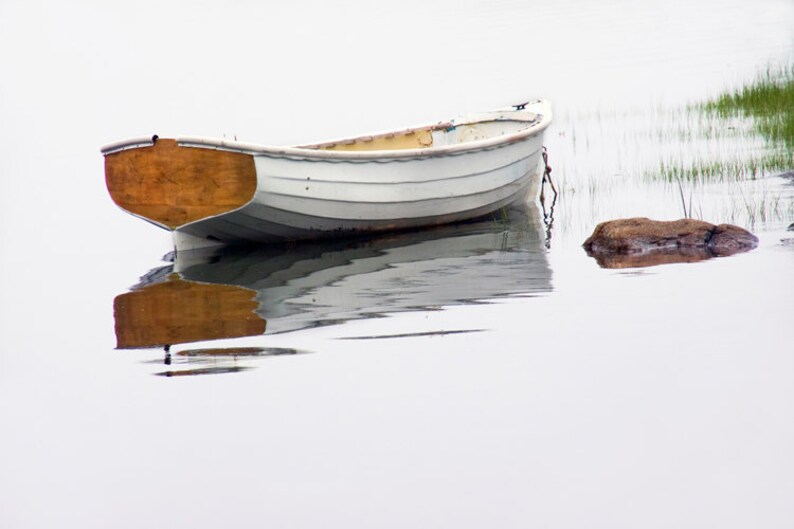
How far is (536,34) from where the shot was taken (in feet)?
170

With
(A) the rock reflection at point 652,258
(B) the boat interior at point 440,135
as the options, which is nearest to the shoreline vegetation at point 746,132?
(B) the boat interior at point 440,135

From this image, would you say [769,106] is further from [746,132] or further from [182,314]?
[182,314]

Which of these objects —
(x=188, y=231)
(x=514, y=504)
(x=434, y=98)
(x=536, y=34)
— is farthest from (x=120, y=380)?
(x=536, y=34)

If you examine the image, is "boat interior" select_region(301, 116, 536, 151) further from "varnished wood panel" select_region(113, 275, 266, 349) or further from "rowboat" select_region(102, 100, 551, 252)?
"varnished wood panel" select_region(113, 275, 266, 349)

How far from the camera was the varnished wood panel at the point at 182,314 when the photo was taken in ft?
31.1

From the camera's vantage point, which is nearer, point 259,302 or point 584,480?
point 584,480

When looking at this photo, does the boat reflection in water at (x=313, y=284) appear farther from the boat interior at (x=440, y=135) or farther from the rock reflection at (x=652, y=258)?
the boat interior at (x=440, y=135)

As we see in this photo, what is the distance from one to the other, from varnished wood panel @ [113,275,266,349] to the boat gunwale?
1.33m

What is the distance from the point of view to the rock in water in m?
11.0

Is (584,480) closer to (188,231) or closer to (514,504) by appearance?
(514,504)

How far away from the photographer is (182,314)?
10383 millimetres

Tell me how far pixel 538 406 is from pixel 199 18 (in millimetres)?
61735

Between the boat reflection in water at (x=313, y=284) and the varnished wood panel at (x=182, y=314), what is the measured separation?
12mm

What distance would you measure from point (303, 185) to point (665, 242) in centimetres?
354
